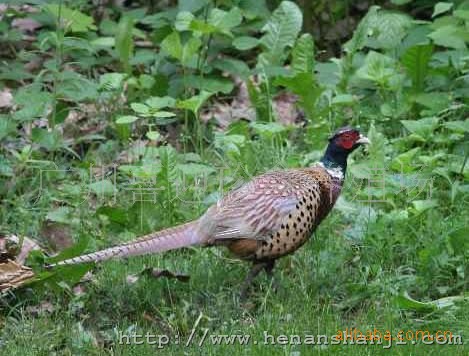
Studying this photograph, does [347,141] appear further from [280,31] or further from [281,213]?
[280,31]

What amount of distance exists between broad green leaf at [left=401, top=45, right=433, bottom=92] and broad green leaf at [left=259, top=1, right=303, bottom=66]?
2.63 ft

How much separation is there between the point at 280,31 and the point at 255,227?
276 centimetres

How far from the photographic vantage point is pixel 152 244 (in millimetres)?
5402

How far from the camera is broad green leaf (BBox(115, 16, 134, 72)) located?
7.80 m

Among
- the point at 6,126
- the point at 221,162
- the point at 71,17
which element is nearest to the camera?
the point at 6,126

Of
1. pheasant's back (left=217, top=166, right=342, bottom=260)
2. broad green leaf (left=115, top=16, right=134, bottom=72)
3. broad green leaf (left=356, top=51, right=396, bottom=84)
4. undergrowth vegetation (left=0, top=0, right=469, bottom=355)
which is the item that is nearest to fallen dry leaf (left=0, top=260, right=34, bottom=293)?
undergrowth vegetation (left=0, top=0, right=469, bottom=355)

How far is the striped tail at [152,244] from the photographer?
17.5ft

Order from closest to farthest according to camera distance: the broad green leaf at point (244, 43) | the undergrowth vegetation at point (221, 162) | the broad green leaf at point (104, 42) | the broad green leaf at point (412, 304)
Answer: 1. the broad green leaf at point (412, 304)
2. the undergrowth vegetation at point (221, 162)
3. the broad green leaf at point (244, 43)
4. the broad green leaf at point (104, 42)

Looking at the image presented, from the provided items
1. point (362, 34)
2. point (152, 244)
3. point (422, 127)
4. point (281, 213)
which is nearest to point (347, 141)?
point (281, 213)

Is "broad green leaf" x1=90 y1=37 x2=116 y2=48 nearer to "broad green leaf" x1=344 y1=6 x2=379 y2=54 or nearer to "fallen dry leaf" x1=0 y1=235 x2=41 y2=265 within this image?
"broad green leaf" x1=344 y1=6 x2=379 y2=54

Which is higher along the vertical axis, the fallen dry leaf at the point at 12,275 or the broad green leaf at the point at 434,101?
the broad green leaf at the point at 434,101

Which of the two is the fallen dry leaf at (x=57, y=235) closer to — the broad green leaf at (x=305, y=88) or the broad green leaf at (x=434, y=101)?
the broad green leaf at (x=305, y=88)

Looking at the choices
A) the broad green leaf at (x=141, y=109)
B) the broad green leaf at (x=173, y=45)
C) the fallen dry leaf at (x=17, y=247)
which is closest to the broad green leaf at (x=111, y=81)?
the broad green leaf at (x=173, y=45)

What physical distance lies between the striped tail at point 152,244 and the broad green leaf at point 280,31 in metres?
2.62
